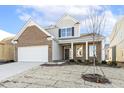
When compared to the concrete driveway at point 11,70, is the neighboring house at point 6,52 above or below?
above

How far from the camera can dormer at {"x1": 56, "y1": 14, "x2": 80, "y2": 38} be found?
21.3 meters

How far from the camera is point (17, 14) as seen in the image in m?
19.6

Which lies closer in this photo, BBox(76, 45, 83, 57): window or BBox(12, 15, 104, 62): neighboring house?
BBox(12, 15, 104, 62): neighboring house

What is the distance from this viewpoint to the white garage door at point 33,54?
64.3 feet

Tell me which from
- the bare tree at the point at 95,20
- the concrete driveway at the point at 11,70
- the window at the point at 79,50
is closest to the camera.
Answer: the concrete driveway at the point at 11,70

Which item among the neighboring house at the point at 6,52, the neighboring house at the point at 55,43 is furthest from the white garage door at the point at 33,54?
the neighboring house at the point at 6,52

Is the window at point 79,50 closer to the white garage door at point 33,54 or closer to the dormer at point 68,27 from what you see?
the dormer at point 68,27

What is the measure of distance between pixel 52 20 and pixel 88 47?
23.3 ft

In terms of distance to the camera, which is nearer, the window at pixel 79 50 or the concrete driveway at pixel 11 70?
the concrete driveway at pixel 11 70

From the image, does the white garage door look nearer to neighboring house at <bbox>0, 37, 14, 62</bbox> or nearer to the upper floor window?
neighboring house at <bbox>0, 37, 14, 62</bbox>

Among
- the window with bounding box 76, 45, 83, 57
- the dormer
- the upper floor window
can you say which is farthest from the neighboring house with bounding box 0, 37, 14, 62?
the window with bounding box 76, 45, 83, 57

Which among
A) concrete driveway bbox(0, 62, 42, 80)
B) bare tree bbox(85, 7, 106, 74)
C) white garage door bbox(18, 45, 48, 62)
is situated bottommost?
concrete driveway bbox(0, 62, 42, 80)
